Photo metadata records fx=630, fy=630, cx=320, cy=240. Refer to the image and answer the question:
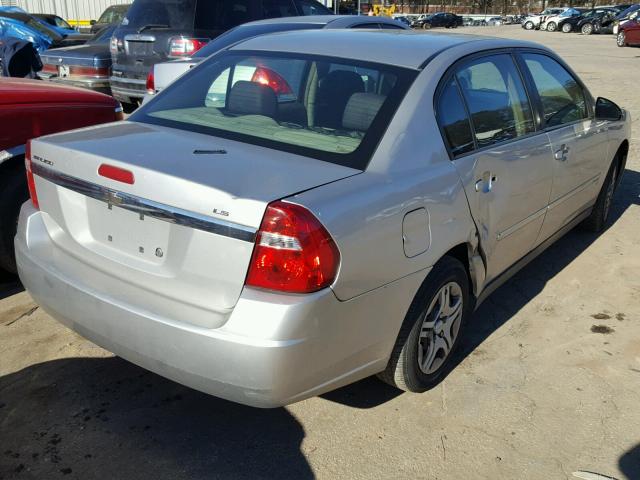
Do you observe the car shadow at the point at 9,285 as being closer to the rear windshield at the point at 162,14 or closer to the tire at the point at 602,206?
the tire at the point at 602,206

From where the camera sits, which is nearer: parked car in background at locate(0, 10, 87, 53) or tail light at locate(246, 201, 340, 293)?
tail light at locate(246, 201, 340, 293)

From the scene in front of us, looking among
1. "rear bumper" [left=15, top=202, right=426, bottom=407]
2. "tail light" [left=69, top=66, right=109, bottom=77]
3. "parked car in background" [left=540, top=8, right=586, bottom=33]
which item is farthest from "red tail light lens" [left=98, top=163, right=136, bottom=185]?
"parked car in background" [left=540, top=8, right=586, bottom=33]

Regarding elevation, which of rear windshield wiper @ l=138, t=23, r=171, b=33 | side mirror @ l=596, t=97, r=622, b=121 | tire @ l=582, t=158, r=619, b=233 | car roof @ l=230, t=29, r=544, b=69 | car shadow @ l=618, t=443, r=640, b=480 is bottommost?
car shadow @ l=618, t=443, r=640, b=480

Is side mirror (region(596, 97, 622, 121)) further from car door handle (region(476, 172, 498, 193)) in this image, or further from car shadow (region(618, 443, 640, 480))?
car shadow (region(618, 443, 640, 480))

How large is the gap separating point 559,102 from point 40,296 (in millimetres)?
3403

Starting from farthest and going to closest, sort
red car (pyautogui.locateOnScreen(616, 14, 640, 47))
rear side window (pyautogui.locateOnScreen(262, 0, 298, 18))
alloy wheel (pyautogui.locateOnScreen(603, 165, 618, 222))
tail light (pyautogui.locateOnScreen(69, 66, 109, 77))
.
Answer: red car (pyautogui.locateOnScreen(616, 14, 640, 47)) < tail light (pyautogui.locateOnScreen(69, 66, 109, 77)) < rear side window (pyautogui.locateOnScreen(262, 0, 298, 18)) < alloy wheel (pyautogui.locateOnScreen(603, 165, 618, 222))

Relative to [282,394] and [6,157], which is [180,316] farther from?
[6,157]

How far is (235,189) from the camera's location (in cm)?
225

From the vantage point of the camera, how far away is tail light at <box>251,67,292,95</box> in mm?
3230

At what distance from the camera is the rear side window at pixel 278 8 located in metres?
8.95

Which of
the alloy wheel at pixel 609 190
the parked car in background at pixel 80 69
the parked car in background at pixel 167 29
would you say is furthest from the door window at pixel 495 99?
the parked car in background at pixel 80 69

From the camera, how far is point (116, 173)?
245 cm

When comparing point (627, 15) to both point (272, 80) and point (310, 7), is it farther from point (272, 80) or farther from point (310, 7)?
point (272, 80)

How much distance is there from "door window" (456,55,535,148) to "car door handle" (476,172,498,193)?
16cm
